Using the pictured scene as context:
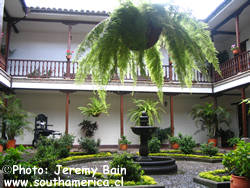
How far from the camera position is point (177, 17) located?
230cm

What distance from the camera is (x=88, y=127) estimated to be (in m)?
11.9

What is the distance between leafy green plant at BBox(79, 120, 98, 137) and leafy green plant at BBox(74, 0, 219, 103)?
9545mm

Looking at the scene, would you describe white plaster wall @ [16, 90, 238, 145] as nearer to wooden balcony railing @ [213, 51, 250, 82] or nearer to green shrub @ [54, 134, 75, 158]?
wooden balcony railing @ [213, 51, 250, 82]

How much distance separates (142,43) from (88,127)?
33.1ft

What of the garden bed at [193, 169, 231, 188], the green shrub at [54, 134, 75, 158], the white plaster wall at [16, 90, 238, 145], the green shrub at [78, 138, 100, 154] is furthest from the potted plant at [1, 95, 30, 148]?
the garden bed at [193, 169, 231, 188]

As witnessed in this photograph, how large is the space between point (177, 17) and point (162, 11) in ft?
0.67

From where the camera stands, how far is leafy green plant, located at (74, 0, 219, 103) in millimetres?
2148

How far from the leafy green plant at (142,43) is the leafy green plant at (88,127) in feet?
31.3

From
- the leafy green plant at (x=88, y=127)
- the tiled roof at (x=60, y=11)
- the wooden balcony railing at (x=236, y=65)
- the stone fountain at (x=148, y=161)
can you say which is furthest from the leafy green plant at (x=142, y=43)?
the leafy green plant at (x=88, y=127)

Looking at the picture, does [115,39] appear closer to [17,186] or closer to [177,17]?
[177,17]

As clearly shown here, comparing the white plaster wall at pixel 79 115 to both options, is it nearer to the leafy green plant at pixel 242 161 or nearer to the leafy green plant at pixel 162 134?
the leafy green plant at pixel 162 134

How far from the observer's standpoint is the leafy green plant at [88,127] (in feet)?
38.9

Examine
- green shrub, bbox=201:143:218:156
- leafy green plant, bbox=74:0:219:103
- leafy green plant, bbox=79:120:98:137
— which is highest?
leafy green plant, bbox=74:0:219:103

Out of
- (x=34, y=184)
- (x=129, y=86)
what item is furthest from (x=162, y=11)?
(x=129, y=86)
